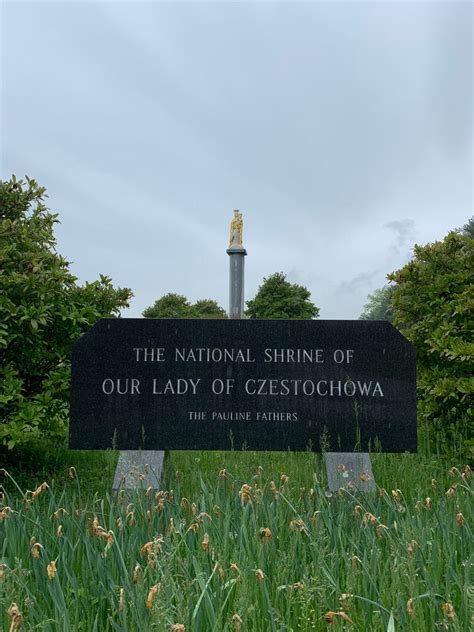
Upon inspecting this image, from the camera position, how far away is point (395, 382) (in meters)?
5.32

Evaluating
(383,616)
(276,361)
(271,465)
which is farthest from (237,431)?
(383,616)

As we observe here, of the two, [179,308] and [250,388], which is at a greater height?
[179,308]

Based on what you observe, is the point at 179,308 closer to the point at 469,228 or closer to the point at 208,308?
the point at 208,308

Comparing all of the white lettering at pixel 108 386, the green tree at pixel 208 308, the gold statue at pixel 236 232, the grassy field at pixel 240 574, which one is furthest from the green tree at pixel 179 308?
the grassy field at pixel 240 574

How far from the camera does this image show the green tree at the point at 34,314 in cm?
580

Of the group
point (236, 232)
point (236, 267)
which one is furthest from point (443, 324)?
point (236, 232)

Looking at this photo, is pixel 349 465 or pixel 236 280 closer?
pixel 349 465

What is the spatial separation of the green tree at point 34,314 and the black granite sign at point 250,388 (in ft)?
2.49

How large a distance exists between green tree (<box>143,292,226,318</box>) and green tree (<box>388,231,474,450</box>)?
23689mm

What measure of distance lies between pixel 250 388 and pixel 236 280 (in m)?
18.2

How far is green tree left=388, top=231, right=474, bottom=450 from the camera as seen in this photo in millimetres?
6898

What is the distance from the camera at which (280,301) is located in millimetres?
29281

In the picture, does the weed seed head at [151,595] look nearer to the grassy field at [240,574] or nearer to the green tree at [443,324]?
the grassy field at [240,574]

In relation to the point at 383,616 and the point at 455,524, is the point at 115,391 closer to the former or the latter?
the point at 455,524
